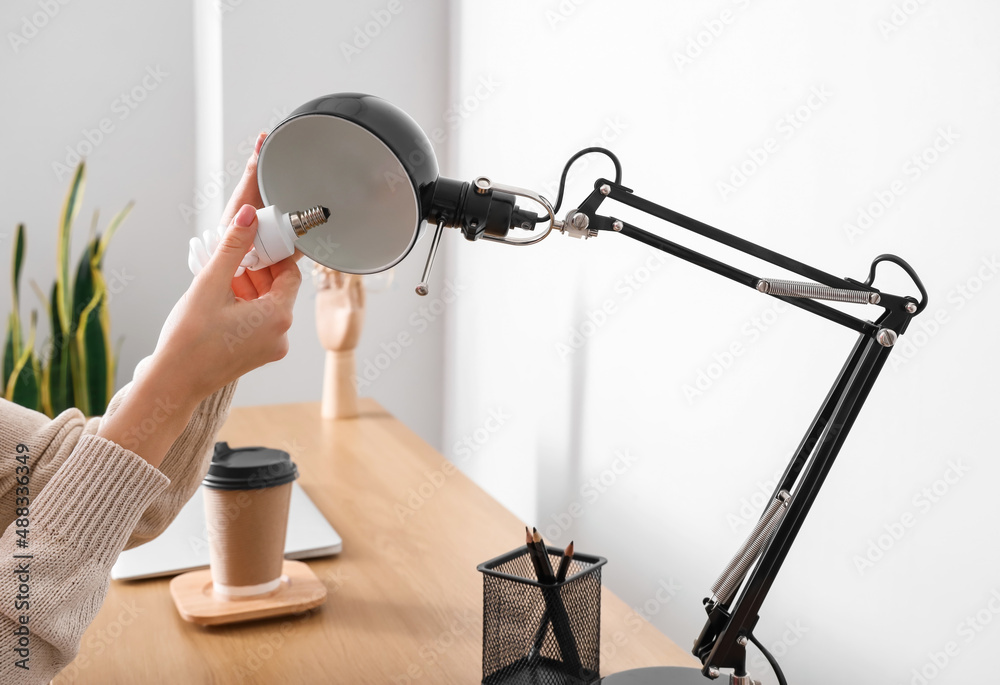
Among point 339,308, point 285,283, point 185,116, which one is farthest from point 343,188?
point 185,116

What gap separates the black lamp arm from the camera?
542 millimetres

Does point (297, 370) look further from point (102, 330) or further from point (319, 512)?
point (319, 512)

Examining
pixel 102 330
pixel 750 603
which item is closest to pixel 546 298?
pixel 750 603

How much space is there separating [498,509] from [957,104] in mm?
769

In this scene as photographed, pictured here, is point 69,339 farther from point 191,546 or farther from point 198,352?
point 198,352

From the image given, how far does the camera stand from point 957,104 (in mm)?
657

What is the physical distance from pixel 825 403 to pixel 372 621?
0.52m

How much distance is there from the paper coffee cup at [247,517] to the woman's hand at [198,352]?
0.21 meters

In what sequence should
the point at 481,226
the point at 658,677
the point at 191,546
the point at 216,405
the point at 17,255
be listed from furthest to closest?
the point at 17,255 → the point at 191,546 → the point at 216,405 → the point at 658,677 → the point at 481,226

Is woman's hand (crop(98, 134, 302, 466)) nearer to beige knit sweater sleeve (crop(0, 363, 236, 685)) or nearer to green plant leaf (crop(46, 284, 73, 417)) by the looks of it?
beige knit sweater sleeve (crop(0, 363, 236, 685))

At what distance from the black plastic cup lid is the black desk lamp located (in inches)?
14.0

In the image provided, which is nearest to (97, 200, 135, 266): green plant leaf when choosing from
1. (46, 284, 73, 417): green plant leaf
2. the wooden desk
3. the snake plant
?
the snake plant

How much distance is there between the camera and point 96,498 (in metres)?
0.58

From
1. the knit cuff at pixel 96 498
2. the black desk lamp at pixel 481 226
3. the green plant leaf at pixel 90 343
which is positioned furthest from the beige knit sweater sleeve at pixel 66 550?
the green plant leaf at pixel 90 343
